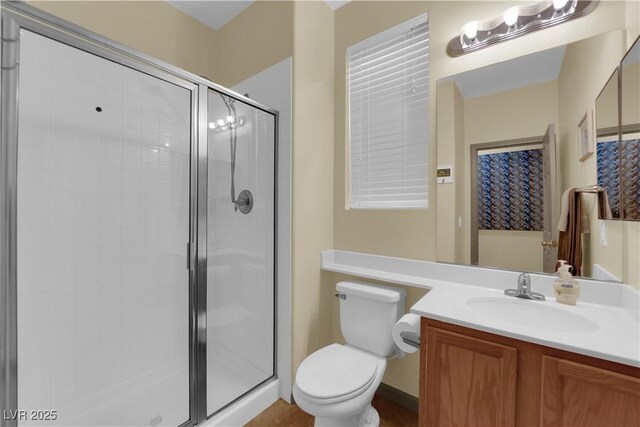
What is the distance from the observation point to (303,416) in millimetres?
1701

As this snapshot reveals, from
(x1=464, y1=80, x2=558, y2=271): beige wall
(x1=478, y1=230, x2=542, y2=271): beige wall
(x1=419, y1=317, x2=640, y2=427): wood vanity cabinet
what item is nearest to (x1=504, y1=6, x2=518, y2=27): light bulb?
(x1=464, y1=80, x2=558, y2=271): beige wall

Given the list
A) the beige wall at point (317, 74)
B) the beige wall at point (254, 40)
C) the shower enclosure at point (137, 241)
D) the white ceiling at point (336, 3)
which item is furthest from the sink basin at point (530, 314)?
the white ceiling at point (336, 3)

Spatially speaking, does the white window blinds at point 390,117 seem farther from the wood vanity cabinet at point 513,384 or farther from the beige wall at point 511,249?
the wood vanity cabinet at point 513,384

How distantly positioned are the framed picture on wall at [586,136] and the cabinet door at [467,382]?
929 millimetres

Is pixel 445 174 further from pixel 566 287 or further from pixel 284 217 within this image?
pixel 284 217

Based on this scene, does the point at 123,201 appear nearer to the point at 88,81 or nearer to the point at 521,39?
the point at 88,81

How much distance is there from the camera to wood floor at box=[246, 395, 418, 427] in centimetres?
164

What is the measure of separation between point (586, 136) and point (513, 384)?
42.7 inches

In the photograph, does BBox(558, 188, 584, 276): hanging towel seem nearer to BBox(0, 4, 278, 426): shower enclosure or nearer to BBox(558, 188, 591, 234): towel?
BBox(558, 188, 591, 234): towel

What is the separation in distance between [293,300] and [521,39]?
6.11 ft

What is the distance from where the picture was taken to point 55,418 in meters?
1.46

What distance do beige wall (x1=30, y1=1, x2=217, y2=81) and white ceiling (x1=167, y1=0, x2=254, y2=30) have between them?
0.05 meters

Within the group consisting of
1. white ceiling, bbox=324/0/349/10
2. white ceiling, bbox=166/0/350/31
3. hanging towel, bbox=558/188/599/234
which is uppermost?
white ceiling, bbox=166/0/350/31

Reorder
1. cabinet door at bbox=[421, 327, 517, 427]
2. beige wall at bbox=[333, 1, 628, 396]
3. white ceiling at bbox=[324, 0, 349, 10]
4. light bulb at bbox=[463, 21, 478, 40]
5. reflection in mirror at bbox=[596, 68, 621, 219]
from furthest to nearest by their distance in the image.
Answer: white ceiling at bbox=[324, 0, 349, 10] < light bulb at bbox=[463, 21, 478, 40] < beige wall at bbox=[333, 1, 628, 396] < reflection in mirror at bbox=[596, 68, 621, 219] < cabinet door at bbox=[421, 327, 517, 427]
